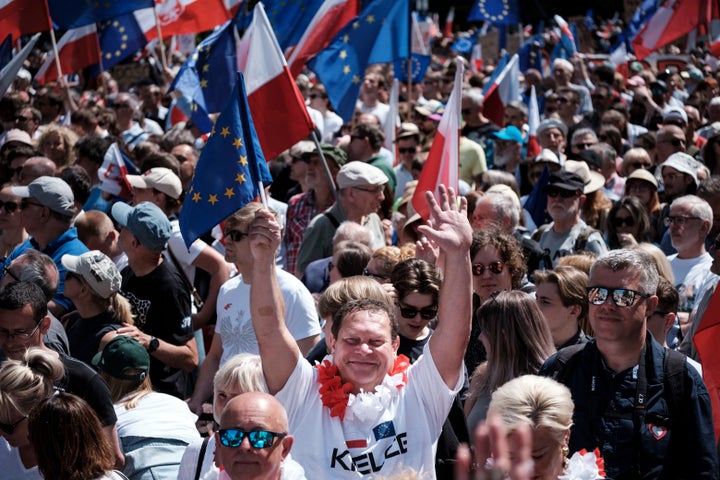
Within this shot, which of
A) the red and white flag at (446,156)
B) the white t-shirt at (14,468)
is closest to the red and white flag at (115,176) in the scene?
the red and white flag at (446,156)

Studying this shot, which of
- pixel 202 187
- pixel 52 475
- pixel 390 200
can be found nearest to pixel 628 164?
pixel 390 200

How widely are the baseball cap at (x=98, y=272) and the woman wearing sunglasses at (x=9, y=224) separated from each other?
6.36ft

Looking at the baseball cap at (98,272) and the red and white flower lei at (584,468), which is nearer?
the red and white flower lei at (584,468)

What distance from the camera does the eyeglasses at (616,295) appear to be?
185 inches

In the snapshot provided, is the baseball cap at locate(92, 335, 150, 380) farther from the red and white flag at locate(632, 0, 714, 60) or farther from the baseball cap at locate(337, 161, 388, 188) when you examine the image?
the red and white flag at locate(632, 0, 714, 60)

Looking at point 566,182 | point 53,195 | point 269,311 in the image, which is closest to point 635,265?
point 269,311

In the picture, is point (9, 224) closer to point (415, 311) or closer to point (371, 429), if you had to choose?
point (415, 311)

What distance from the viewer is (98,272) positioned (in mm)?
6086

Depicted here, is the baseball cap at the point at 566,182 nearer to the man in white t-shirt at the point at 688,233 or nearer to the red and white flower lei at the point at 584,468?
the man in white t-shirt at the point at 688,233

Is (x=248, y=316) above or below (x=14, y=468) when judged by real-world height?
below

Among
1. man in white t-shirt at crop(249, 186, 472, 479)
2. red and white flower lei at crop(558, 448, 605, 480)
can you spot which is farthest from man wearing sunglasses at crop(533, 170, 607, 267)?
red and white flower lei at crop(558, 448, 605, 480)

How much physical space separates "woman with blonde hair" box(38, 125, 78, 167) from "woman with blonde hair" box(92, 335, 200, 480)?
18.2 feet

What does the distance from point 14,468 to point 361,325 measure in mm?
1586

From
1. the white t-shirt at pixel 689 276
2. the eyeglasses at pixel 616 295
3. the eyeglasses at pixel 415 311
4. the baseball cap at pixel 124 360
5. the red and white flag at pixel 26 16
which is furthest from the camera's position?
the red and white flag at pixel 26 16
